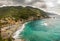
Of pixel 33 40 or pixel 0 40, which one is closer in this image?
pixel 0 40

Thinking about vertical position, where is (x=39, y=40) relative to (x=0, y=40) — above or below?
below

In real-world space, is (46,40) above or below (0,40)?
below

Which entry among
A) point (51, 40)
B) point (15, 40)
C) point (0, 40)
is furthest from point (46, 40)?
point (0, 40)

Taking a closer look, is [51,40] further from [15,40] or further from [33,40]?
[15,40]

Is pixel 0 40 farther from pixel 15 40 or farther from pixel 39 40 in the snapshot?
pixel 39 40

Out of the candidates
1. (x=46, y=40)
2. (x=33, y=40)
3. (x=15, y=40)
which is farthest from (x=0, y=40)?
(x=46, y=40)

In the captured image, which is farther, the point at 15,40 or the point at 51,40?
the point at 51,40

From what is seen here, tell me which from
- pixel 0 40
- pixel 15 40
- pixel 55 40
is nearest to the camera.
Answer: pixel 0 40

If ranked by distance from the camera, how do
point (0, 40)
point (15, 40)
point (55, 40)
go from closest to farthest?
point (0, 40)
point (15, 40)
point (55, 40)
